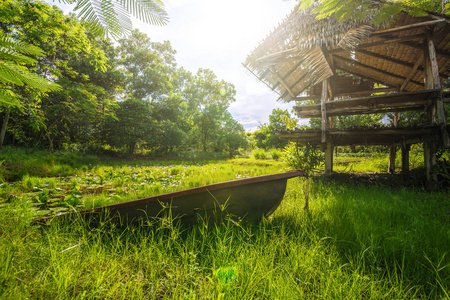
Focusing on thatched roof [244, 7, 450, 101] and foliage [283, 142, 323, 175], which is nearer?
thatched roof [244, 7, 450, 101]

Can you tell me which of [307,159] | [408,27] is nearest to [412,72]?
[408,27]

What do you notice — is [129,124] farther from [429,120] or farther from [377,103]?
[429,120]

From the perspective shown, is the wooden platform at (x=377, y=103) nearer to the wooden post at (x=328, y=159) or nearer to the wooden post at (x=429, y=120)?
the wooden post at (x=429, y=120)

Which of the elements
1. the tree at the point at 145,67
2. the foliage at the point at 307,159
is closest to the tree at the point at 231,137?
the tree at the point at 145,67

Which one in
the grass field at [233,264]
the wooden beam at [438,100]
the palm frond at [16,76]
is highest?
the wooden beam at [438,100]

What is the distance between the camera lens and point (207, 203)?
6.34ft

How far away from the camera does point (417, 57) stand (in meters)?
4.88

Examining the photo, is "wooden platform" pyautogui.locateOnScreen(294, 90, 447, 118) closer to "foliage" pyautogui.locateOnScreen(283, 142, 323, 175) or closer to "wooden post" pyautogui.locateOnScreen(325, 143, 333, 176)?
"wooden post" pyautogui.locateOnScreen(325, 143, 333, 176)

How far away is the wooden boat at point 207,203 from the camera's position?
1785 mm

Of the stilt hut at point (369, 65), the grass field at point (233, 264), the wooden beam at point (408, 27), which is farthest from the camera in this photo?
the stilt hut at point (369, 65)

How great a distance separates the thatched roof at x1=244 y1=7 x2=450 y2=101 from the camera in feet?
12.7

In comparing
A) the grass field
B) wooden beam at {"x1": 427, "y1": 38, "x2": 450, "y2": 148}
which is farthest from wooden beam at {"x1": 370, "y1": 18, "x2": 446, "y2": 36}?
the grass field

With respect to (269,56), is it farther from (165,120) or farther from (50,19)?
(165,120)

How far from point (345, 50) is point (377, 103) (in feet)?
5.79
